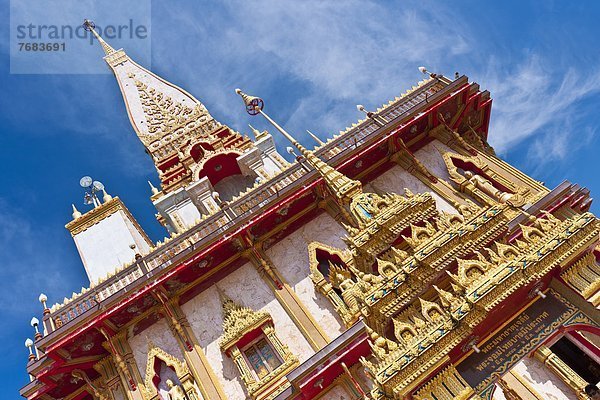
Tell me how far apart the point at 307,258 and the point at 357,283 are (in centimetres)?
459

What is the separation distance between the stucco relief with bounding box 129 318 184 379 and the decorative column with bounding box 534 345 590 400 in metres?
11.2

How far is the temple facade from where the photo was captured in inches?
517

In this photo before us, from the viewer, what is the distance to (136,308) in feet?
62.8

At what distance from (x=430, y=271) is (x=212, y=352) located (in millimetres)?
8032

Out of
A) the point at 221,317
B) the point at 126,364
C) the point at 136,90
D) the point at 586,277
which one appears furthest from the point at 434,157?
the point at 136,90

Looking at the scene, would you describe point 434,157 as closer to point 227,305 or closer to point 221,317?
point 227,305

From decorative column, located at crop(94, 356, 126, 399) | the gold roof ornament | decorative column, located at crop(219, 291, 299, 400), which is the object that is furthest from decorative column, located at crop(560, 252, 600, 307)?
decorative column, located at crop(94, 356, 126, 399)

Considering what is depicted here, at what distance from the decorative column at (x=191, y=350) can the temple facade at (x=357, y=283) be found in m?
0.05

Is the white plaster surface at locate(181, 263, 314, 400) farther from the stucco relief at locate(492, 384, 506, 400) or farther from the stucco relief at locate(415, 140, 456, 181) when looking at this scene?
the stucco relief at locate(415, 140, 456, 181)

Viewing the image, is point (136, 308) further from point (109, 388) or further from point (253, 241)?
point (253, 241)

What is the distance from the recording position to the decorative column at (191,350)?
17.3 meters

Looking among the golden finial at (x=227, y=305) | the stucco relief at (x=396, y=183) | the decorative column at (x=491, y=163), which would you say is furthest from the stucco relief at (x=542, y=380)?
the golden finial at (x=227, y=305)

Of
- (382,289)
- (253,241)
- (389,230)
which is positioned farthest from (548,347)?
(253,241)

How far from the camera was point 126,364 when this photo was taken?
18.4 metres
